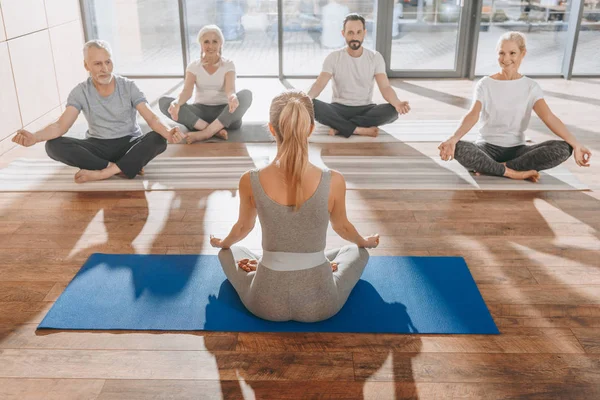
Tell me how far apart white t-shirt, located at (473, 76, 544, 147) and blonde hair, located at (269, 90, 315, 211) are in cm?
182

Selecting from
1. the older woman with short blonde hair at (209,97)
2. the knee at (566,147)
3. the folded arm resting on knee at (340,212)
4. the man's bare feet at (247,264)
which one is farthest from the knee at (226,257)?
the knee at (566,147)

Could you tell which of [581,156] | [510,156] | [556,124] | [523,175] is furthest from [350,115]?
[581,156]

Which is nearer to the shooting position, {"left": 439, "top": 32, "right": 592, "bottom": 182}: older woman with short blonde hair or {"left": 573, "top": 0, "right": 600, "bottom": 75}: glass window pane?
{"left": 439, "top": 32, "right": 592, "bottom": 182}: older woman with short blonde hair

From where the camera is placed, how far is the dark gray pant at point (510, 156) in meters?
3.27

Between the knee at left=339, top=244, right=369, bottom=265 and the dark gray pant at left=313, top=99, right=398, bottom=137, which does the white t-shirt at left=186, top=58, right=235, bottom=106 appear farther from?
the knee at left=339, top=244, right=369, bottom=265

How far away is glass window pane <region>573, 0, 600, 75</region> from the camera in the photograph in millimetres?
5945

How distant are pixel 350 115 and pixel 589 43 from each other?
137 inches

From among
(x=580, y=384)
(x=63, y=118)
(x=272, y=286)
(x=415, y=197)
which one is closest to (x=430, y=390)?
(x=580, y=384)

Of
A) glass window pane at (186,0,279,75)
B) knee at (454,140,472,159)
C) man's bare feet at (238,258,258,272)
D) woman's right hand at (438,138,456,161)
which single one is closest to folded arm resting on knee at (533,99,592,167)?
knee at (454,140,472,159)

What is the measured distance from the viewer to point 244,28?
244 inches

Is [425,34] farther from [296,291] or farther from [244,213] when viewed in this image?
[296,291]

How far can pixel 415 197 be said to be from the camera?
3.19 meters

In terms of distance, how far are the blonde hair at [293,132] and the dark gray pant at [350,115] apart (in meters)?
2.35

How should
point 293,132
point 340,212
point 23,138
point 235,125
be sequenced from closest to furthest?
1. point 293,132
2. point 340,212
3. point 23,138
4. point 235,125
